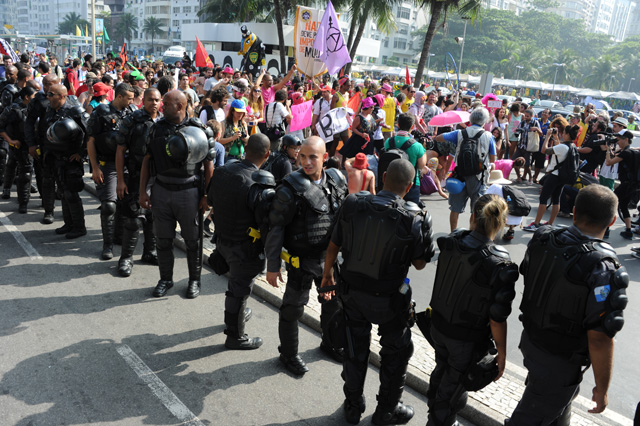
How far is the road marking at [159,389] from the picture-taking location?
136 inches

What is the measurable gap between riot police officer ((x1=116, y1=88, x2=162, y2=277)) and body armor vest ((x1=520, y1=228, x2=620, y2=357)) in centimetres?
423

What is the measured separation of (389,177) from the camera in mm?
3205

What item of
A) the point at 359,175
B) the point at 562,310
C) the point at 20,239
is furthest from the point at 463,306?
the point at 20,239

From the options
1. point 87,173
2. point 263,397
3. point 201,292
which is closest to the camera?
point 263,397

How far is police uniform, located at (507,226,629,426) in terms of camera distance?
2.47 m

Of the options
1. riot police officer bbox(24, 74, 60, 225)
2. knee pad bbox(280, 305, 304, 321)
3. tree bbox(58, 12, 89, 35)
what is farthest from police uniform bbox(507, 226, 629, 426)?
tree bbox(58, 12, 89, 35)

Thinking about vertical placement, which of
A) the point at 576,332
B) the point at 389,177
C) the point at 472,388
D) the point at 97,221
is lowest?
the point at 97,221

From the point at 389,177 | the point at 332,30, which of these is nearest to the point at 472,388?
the point at 389,177

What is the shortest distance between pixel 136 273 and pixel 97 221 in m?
2.19

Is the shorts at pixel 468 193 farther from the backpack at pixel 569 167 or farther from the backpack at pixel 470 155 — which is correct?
the backpack at pixel 569 167

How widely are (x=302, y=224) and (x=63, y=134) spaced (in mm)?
4038

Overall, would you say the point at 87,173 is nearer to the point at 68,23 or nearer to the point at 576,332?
the point at 576,332

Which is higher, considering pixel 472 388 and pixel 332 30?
pixel 332 30

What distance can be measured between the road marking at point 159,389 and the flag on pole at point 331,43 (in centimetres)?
802
